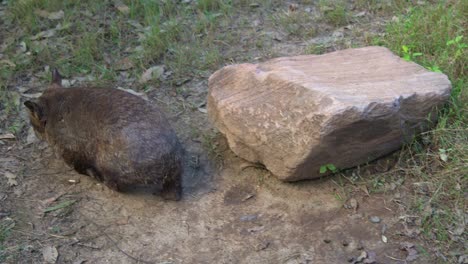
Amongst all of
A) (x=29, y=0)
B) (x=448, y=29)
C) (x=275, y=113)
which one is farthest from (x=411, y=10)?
→ (x=29, y=0)

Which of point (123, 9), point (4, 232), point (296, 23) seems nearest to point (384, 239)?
point (4, 232)

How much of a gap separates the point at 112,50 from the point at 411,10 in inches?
126

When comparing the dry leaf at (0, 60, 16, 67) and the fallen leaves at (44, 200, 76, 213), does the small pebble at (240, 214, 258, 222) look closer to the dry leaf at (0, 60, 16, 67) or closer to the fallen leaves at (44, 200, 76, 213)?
the fallen leaves at (44, 200, 76, 213)

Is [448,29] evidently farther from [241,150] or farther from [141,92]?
[141,92]

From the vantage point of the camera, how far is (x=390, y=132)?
4.22 metres

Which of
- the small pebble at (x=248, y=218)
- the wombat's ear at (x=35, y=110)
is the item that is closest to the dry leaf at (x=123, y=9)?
the wombat's ear at (x=35, y=110)

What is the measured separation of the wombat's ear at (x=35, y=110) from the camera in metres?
4.71

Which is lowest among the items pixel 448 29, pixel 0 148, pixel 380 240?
pixel 0 148

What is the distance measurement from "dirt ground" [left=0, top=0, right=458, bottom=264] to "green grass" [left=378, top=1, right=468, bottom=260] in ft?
0.52

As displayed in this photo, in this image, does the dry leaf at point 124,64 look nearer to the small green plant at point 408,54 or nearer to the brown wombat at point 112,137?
the brown wombat at point 112,137

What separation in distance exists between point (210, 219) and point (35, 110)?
1.73 metres

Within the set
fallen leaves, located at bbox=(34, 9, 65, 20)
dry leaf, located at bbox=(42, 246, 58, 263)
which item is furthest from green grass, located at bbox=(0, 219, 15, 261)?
fallen leaves, located at bbox=(34, 9, 65, 20)

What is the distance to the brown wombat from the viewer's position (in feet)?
14.0

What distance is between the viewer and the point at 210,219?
4.28 metres
